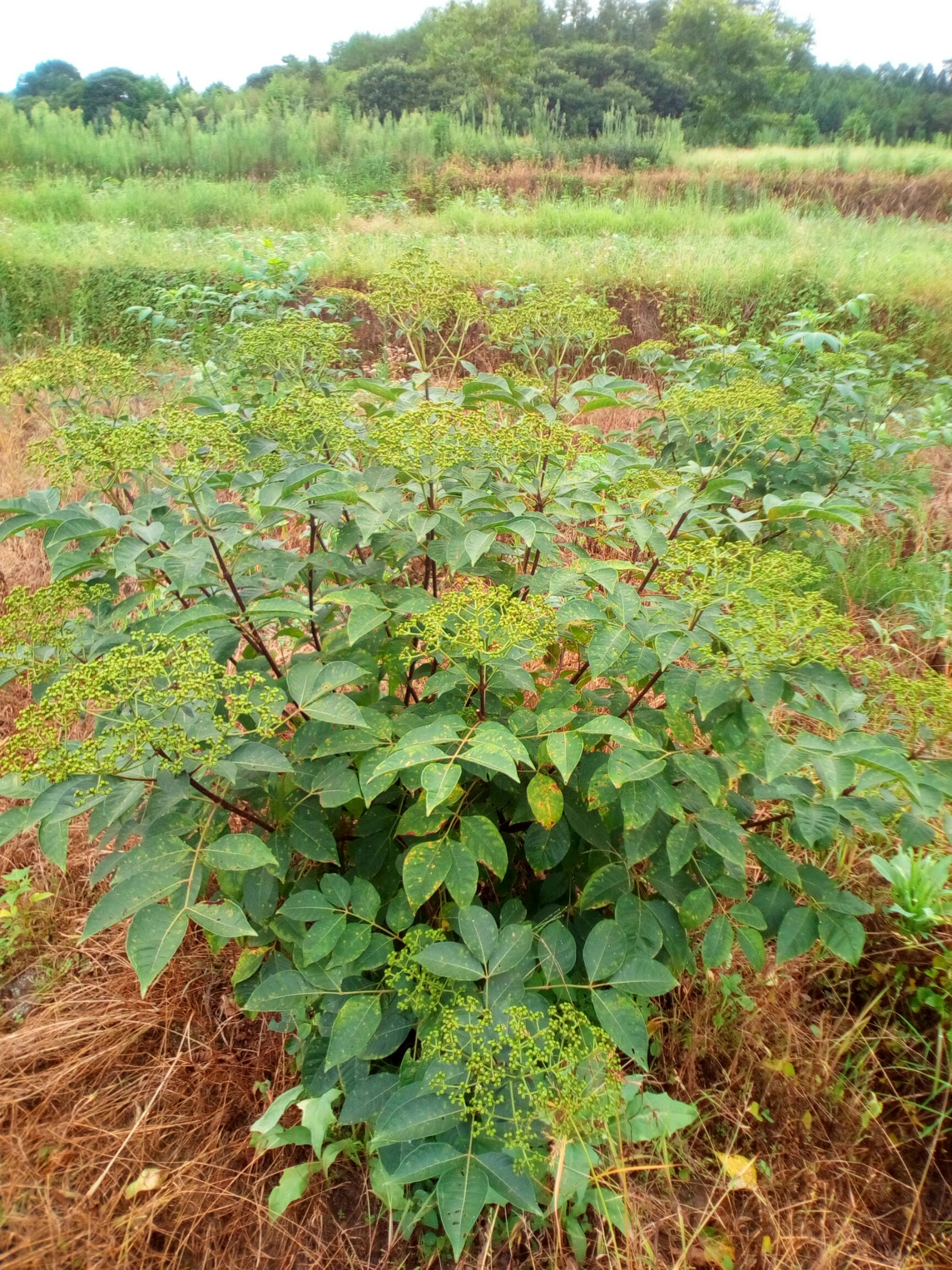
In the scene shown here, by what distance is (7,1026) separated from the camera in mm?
1753

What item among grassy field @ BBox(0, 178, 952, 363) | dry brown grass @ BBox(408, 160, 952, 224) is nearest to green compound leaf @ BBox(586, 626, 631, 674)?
grassy field @ BBox(0, 178, 952, 363)

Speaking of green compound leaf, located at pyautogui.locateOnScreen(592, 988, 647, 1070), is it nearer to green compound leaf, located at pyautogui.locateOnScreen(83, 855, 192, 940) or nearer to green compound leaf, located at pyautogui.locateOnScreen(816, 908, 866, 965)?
green compound leaf, located at pyautogui.locateOnScreen(816, 908, 866, 965)

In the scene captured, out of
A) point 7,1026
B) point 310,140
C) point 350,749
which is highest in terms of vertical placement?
point 310,140

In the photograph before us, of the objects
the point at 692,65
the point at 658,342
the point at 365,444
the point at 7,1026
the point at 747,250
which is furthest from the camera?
the point at 692,65

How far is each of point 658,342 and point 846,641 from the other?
4.95 feet

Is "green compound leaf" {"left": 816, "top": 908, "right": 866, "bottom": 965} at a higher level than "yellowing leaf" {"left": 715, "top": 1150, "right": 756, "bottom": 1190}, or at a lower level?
higher

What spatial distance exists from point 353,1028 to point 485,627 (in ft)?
2.46

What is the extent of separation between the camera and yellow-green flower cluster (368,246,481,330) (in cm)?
177

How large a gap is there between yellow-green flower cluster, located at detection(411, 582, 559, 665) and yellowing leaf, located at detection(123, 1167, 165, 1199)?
1188 mm

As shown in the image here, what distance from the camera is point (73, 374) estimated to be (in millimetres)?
1591

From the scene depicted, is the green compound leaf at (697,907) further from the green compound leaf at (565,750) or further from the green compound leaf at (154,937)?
the green compound leaf at (154,937)

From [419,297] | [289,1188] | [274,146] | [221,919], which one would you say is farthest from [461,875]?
[274,146]

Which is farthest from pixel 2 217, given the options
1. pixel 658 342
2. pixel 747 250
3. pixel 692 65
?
pixel 692 65

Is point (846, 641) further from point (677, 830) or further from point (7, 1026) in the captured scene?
point (7, 1026)
